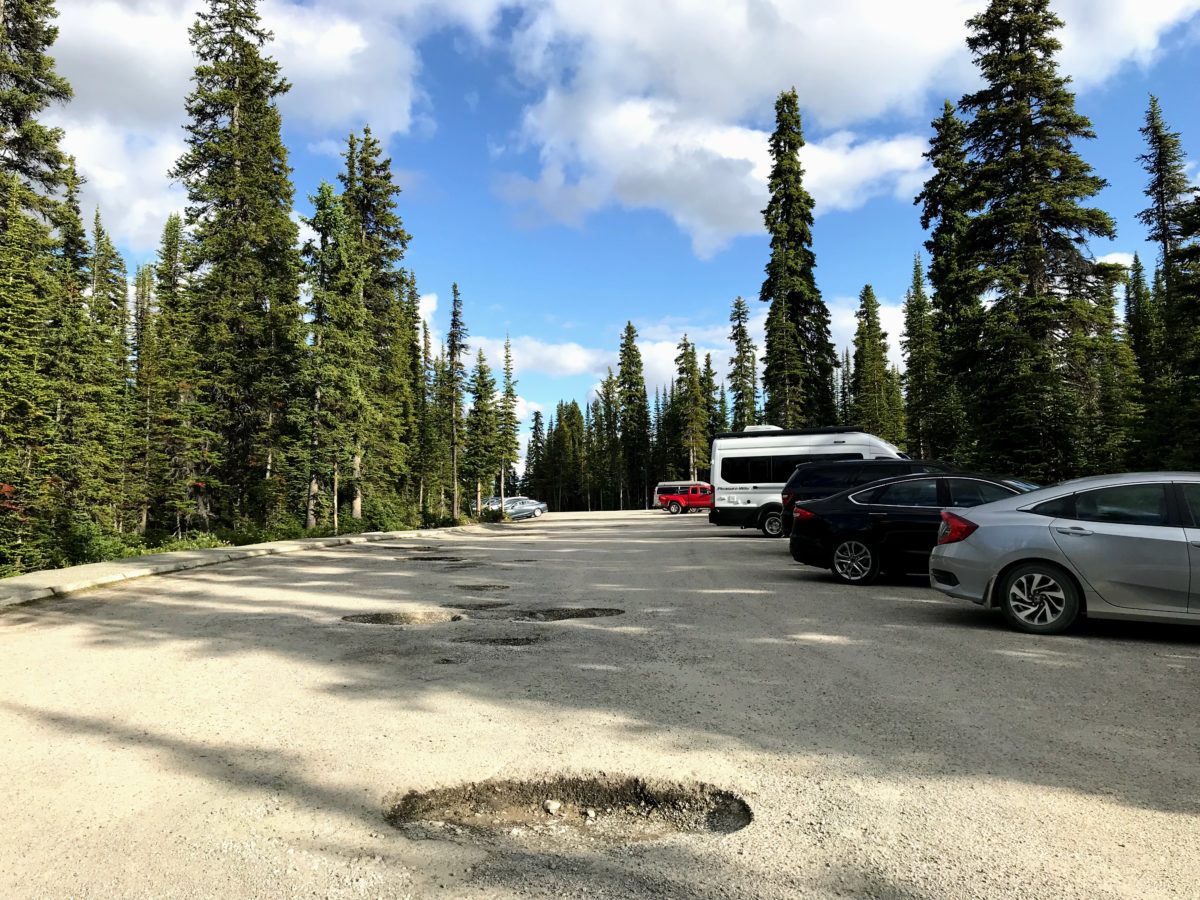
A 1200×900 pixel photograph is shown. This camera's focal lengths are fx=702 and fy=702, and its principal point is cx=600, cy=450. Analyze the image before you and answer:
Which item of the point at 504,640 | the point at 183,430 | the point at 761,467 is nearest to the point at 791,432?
the point at 761,467

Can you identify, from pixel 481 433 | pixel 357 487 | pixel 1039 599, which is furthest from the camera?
pixel 481 433

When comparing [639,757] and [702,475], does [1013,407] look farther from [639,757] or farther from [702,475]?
[702,475]

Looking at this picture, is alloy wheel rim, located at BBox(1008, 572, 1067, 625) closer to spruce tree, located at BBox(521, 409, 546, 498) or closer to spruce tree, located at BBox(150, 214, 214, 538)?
spruce tree, located at BBox(150, 214, 214, 538)

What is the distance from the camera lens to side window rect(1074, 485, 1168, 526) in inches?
266

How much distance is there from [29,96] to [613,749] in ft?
93.5

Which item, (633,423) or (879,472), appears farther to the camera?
(633,423)

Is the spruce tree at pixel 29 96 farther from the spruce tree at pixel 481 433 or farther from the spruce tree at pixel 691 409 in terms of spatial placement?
the spruce tree at pixel 691 409

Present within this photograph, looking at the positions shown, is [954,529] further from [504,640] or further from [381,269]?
[381,269]

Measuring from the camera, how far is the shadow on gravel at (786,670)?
4062mm

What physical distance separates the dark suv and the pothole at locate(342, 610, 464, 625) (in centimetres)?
752

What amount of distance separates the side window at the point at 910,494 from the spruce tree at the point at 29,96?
25935 mm

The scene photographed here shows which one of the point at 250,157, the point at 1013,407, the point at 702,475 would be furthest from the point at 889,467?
the point at 702,475

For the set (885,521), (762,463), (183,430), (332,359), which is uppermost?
(332,359)

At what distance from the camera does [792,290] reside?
39.7 m
